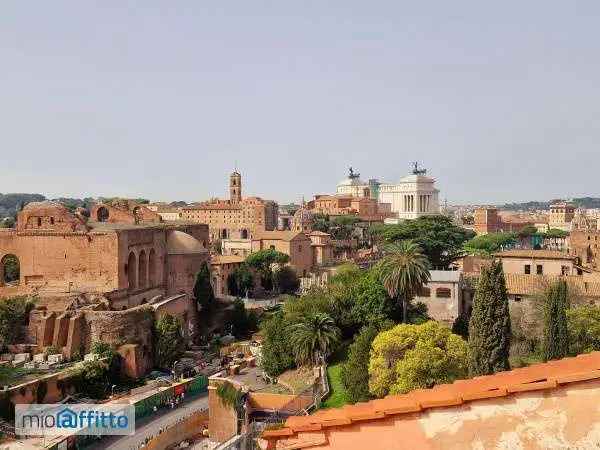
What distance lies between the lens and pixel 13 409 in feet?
86.9

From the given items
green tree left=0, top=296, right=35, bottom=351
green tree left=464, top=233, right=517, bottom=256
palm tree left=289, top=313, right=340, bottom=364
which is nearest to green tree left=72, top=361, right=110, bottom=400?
green tree left=0, top=296, right=35, bottom=351

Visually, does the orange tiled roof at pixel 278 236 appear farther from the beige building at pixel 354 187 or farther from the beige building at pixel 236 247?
the beige building at pixel 354 187

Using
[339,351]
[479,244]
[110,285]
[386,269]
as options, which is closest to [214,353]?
[110,285]

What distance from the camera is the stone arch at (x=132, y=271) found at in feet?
132

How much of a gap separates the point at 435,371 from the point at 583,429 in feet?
63.6

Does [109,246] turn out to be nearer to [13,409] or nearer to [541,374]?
[13,409]

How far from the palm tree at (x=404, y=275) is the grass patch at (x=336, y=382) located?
368 cm

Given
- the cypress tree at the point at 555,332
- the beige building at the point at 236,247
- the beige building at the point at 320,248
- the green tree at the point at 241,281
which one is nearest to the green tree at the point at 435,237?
the green tree at the point at 241,281

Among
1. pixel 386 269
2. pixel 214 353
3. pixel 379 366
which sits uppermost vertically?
pixel 386 269

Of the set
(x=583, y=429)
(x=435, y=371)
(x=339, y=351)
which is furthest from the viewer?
(x=339, y=351)

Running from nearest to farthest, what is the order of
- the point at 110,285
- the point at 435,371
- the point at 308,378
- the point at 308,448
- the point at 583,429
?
the point at 583,429 → the point at 308,448 → the point at 435,371 → the point at 308,378 → the point at 110,285

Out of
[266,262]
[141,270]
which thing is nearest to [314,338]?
[141,270]

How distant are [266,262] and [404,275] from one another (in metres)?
35.6

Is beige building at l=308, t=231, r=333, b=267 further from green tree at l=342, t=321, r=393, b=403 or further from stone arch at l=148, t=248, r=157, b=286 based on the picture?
green tree at l=342, t=321, r=393, b=403
